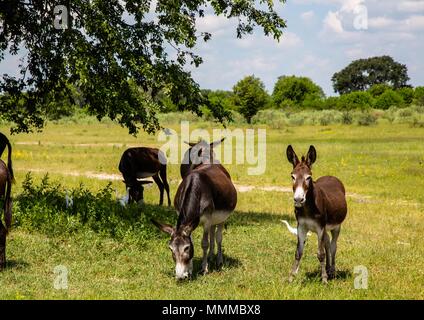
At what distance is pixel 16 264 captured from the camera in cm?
1116

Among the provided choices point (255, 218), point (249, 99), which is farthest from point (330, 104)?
point (255, 218)

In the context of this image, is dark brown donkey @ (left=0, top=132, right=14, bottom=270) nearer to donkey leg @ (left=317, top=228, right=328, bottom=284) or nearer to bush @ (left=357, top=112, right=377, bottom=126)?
donkey leg @ (left=317, top=228, right=328, bottom=284)

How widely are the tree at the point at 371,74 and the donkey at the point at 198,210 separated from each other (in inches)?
6235

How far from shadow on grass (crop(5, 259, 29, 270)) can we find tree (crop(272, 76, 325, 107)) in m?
129

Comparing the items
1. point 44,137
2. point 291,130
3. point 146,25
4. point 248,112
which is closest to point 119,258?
point 146,25

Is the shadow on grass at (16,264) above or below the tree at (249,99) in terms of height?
below

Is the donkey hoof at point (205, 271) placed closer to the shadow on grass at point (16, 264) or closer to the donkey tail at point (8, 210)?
the shadow on grass at point (16, 264)

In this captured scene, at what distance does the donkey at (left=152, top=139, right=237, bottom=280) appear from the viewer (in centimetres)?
941

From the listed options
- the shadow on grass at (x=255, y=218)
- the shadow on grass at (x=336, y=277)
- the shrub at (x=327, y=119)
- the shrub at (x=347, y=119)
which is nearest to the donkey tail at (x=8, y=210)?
the shadow on grass at (x=336, y=277)

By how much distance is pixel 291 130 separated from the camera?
61.2 metres

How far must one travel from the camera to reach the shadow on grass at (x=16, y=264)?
430 inches

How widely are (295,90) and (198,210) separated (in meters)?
134
